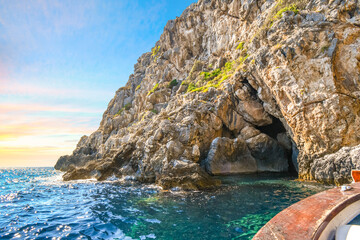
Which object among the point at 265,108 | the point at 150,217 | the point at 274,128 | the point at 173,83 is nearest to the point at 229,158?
the point at 265,108

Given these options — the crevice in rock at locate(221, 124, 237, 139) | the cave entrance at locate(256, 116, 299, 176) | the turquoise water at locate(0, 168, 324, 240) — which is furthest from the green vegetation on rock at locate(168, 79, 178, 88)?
the turquoise water at locate(0, 168, 324, 240)

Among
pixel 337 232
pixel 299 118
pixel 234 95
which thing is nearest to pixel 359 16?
pixel 299 118

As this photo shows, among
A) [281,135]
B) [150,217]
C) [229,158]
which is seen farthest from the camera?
[281,135]

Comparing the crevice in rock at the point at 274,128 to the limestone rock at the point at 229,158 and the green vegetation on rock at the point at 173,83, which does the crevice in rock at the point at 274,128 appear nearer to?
the limestone rock at the point at 229,158

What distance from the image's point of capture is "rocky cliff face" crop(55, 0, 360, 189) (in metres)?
15.6

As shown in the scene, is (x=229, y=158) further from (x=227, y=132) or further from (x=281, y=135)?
(x=281, y=135)

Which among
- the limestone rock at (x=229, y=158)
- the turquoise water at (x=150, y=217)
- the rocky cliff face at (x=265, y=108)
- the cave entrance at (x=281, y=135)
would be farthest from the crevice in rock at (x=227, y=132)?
the turquoise water at (x=150, y=217)

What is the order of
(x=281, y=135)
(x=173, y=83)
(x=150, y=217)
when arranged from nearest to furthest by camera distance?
(x=150, y=217) < (x=281, y=135) < (x=173, y=83)

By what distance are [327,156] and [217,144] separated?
1182cm

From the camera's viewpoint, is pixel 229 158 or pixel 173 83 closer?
pixel 229 158

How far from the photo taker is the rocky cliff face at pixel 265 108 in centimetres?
1559

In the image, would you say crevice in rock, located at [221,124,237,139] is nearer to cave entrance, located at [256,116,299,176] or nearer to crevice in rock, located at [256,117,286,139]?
crevice in rock, located at [256,117,286,139]

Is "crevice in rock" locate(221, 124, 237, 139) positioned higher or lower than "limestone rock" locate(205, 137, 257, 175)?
higher

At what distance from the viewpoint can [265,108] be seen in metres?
A: 23.4
